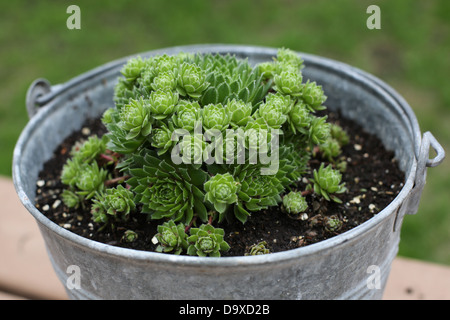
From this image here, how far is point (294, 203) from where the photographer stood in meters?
1.10

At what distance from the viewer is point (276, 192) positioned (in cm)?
103

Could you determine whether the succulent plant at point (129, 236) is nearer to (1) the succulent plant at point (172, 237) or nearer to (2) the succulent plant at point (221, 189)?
(1) the succulent plant at point (172, 237)

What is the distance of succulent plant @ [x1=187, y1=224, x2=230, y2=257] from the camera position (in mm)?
979

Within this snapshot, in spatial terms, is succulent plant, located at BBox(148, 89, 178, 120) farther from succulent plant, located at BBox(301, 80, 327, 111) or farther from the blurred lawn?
the blurred lawn

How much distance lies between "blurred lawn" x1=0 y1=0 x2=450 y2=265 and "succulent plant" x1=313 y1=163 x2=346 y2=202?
1423mm

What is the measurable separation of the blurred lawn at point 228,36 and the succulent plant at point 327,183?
1.42 m

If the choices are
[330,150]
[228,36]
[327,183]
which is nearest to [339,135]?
[330,150]

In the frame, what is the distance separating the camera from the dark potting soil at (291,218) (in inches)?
42.9

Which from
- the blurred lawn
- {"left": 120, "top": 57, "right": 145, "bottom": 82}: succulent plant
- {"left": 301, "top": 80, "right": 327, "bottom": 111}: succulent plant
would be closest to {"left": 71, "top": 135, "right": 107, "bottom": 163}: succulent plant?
{"left": 120, "top": 57, "right": 145, "bottom": 82}: succulent plant

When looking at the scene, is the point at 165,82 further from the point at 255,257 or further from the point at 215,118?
the point at 255,257

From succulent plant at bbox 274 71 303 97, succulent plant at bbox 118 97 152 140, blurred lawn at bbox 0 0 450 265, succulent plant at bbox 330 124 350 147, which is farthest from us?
blurred lawn at bbox 0 0 450 265

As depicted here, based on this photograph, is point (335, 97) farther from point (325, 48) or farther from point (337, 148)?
point (325, 48)
